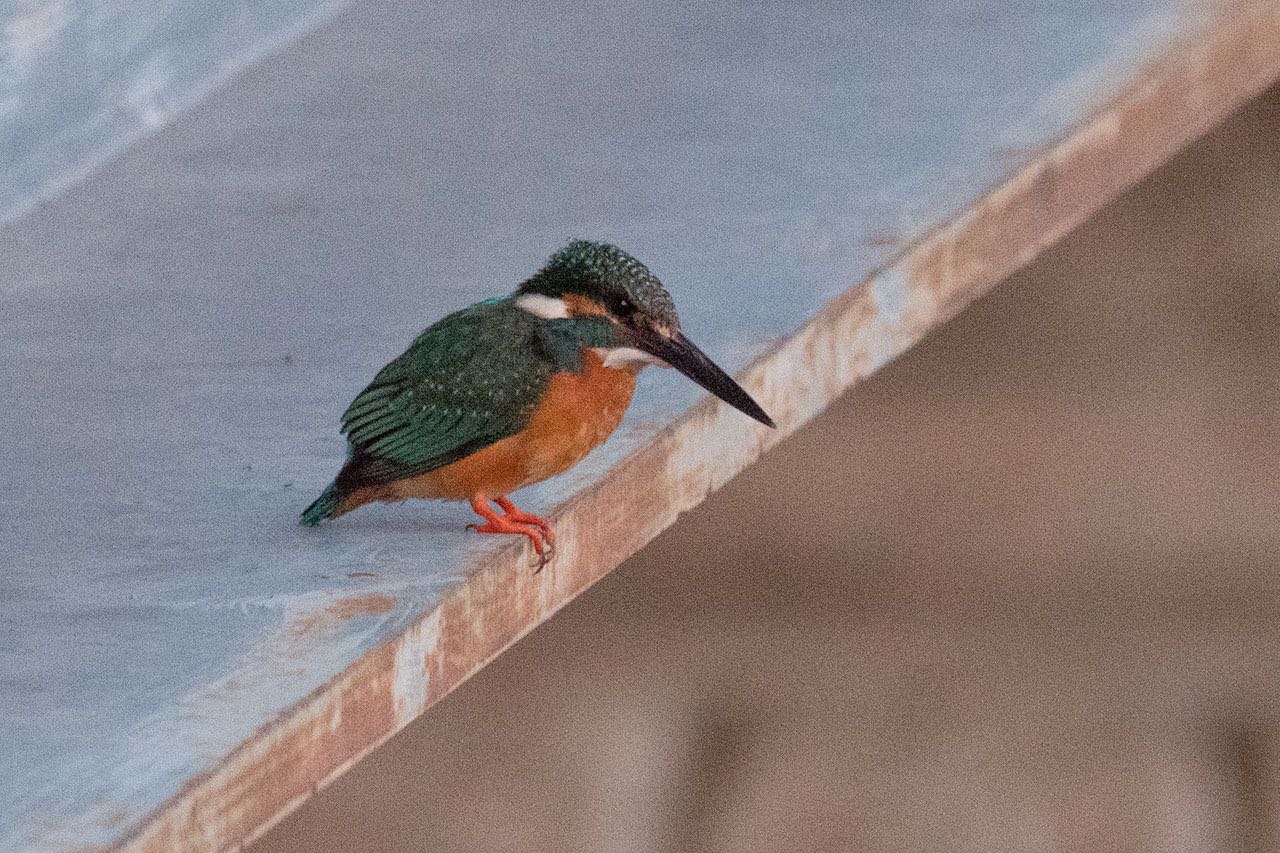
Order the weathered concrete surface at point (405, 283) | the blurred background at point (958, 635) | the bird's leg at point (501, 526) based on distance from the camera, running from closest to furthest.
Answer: the weathered concrete surface at point (405, 283), the bird's leg at point (501, 526), the blurred background at point (958, 635)

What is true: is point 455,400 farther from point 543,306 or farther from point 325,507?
point 325,507

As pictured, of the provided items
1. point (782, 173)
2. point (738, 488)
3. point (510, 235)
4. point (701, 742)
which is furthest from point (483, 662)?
point (738, 488)

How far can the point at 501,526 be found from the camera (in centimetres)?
332

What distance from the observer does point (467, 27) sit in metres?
6.29

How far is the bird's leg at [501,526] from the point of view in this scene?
10.8ft

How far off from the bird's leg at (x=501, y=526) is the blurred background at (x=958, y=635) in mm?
3101

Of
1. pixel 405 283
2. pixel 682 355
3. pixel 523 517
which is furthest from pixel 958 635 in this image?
pixel 682 355

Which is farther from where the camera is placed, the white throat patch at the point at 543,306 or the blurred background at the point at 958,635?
the blurred background at the point at 958,635

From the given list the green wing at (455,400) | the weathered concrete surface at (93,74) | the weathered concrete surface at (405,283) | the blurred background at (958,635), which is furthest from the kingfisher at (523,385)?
the blurred background at (958,635)

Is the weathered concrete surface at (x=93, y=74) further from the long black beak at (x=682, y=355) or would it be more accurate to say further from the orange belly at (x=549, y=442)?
the long black beak at (x=682, y=355)

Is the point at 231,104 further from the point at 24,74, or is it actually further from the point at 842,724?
the point at 842,724

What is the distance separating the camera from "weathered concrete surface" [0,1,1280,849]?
301 cm

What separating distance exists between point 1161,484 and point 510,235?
144 inches

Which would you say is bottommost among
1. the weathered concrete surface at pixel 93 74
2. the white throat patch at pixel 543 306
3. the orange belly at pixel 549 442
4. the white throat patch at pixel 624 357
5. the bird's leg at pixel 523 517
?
the bird's leg at pixel 523 517
